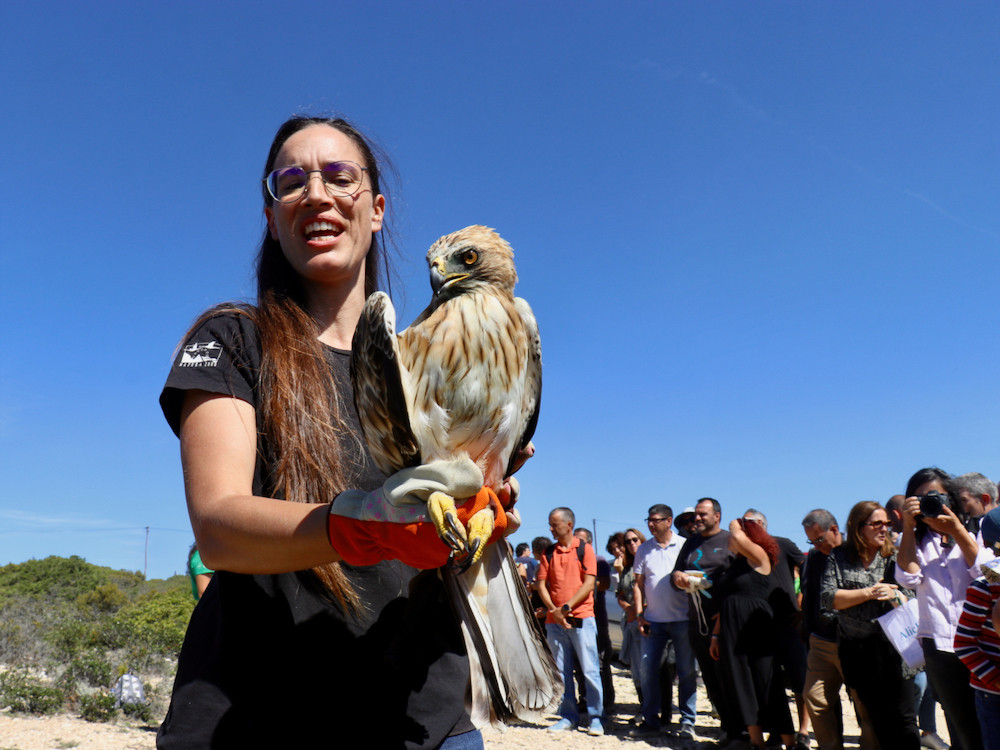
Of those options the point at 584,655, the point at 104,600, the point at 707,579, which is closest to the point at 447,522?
the point at 707,579

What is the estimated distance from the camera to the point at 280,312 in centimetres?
232

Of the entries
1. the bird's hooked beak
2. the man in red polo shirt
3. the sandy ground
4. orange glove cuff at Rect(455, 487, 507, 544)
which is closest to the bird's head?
the bird's hooked beak

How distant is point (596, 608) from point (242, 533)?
32.1 ft

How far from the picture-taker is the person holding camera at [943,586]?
5.44 m

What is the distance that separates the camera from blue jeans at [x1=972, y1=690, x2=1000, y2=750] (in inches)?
182

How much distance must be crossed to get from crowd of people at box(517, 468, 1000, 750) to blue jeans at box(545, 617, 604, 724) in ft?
0.07

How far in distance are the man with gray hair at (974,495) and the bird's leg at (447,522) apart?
587 cm

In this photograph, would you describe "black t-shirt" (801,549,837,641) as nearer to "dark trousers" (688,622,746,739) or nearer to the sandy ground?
"dark trousers" (688,622,746,739)

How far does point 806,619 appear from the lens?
7520 mm

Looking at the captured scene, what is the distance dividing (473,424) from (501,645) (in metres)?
0.67

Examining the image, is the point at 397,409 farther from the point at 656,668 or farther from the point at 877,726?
the point at 656,668

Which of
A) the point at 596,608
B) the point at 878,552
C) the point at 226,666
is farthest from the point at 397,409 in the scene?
the point at 596,608

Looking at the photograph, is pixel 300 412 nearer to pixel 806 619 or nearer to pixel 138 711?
pixel 806 619

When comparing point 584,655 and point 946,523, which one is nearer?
point 946,523
